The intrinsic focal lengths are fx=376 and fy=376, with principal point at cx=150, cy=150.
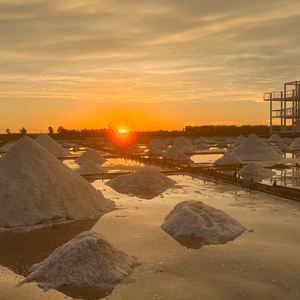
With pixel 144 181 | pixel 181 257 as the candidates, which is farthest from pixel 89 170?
pixel 181 257

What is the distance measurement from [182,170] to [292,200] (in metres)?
8.83

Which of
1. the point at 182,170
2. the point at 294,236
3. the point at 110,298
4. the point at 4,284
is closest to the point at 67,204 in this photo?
the point at 4,284

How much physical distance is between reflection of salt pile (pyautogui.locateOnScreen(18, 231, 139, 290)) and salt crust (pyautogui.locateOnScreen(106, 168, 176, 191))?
843 centimetres

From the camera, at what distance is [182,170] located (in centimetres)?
2017

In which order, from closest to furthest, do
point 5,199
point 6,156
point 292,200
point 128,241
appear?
point 128,241 → point 5,199 → point 6,156 → point 292,200

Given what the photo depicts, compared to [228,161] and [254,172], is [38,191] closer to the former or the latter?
[254,172]

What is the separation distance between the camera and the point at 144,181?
14.9 metres

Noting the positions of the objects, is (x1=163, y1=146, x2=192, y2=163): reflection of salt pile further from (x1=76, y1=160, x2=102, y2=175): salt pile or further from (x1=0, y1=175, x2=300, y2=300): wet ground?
(x1=0, y1=175, x2=300, y2=300): wet ground

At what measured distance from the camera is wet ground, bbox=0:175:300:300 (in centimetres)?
529

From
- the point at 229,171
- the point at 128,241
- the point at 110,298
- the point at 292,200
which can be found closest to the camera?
the point at 110,298

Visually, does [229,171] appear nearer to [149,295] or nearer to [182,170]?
[182,170]

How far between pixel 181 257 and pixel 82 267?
6.10ft

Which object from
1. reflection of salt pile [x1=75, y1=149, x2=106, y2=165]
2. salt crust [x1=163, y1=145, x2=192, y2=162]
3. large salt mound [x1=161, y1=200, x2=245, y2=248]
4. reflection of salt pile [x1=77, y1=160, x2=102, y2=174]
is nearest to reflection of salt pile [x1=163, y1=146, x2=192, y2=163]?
salt crust [x1=163, y1=145, x2=192, y2=162]

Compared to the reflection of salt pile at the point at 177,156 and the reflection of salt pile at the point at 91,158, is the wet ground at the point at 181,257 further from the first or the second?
the reflection of salt pile at the point at 177,156
